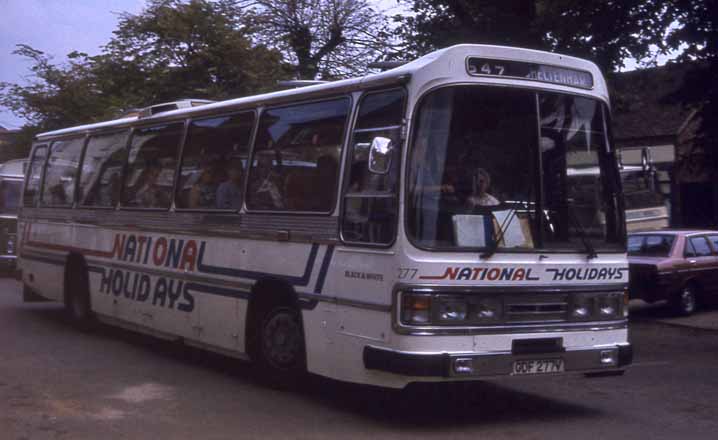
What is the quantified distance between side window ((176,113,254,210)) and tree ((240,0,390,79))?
23.1m

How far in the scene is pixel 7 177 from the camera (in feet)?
87.2

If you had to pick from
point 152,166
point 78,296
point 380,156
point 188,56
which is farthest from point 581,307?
point 188,56

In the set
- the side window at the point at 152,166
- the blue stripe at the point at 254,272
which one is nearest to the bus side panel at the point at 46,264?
the side window at the point at 152,166

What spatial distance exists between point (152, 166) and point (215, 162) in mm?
1884

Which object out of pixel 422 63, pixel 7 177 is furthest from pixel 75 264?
pixel 7 177

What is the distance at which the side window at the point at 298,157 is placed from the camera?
369 inches

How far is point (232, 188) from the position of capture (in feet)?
36.1

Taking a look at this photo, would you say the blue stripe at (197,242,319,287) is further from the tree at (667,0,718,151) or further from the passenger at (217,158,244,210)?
the tree at (667,0,718,151)

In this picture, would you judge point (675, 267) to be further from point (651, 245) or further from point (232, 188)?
point (232, 188)

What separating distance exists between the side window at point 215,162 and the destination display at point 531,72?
3.16 m

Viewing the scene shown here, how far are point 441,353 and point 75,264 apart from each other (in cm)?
851

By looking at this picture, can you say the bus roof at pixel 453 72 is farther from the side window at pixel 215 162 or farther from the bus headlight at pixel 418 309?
the bus headlight at pixel 418 309

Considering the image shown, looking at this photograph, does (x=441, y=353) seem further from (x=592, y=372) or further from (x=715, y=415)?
(x=715, y=415)

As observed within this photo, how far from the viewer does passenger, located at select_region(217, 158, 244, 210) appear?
35.6 ft
